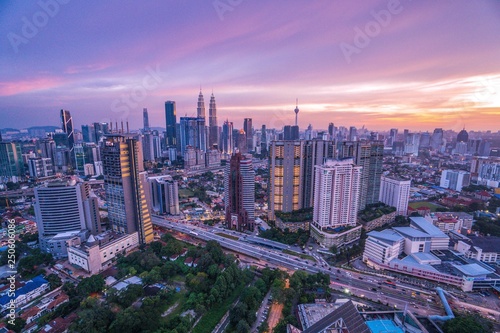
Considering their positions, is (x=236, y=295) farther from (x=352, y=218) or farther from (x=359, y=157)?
(x=359, y=157)

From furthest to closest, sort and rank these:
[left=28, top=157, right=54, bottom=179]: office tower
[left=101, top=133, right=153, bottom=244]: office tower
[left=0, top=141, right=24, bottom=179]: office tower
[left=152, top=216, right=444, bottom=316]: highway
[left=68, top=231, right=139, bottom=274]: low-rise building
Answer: [left=28, top=157, right=54, bottom=179]: office tower
[left=0, top=141, right=24, bottom=179]: office tower
[left=101, top=133, right=153, bottom=244]: office tower
[left=68, top=231, right=139, bottom=274]: low-rise building
[left=152, top=216, right=444, bottom=316]: highway

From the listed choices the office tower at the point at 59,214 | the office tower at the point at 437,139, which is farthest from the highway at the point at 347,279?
the office tower at the point at 437,139

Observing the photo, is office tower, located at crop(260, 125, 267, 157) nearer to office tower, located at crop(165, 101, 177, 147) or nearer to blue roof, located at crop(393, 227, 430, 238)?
office tower, located at crop(165, 101, 177, 147)

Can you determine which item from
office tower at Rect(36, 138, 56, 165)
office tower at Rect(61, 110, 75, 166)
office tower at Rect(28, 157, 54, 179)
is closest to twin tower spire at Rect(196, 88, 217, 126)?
office tower at Rect(61, 110, 75, 166)

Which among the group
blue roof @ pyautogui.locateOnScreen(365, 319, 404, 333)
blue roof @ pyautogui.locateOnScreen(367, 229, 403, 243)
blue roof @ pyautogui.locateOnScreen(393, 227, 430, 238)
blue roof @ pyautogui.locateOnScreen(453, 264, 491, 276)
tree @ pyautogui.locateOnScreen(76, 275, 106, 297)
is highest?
blue roof @ pyautogui.locateOnScreen(393, 227, 430, 238)

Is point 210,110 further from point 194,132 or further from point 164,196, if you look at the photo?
point 164,196

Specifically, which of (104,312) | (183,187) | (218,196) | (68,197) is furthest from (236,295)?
(183,187)

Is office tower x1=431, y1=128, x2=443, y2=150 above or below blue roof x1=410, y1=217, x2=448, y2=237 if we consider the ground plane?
above
